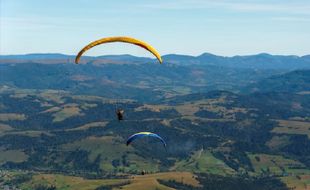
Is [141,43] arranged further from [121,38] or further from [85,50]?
[85,50]

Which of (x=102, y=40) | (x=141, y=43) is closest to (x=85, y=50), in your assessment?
(x=102, y=40)

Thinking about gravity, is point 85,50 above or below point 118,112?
above

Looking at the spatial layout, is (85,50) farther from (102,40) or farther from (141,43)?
(141,43)

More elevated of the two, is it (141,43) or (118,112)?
(141,43)

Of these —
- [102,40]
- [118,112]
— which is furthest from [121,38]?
[118,112]

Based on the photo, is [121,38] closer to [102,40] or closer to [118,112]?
[102,40]

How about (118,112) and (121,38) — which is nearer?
(121,38)

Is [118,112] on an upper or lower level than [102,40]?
lower

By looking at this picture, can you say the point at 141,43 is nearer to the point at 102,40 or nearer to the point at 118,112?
the point at 102,40
